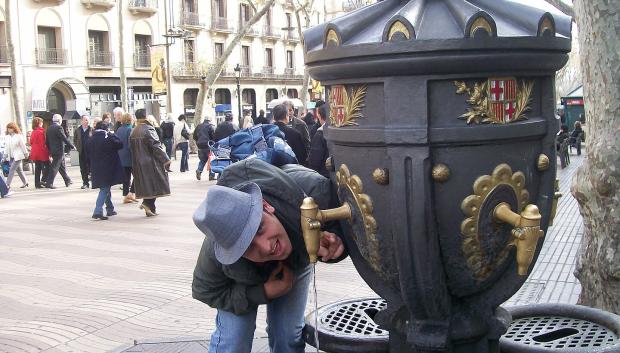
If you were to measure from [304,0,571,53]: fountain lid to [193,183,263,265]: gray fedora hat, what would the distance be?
600 millimetres

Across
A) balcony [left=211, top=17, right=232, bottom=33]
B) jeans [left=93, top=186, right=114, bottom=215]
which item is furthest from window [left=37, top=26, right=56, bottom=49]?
jeans [left=93, top=186, right=114, bottom=215]

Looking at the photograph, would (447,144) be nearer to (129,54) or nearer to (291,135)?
(291,135)

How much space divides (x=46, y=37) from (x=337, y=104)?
33.3 metres

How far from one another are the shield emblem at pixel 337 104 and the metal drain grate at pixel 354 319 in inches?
34.4

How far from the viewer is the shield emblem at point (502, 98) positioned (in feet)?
6.25

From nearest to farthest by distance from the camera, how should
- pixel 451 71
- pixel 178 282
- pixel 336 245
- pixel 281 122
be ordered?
pixel 451 71, pixel 336 245, pixel 178 282, pixel 281 122

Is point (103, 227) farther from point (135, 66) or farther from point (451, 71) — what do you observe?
point (135, 66)

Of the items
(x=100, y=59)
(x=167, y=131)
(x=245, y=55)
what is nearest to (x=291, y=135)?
(x=167, y=131)

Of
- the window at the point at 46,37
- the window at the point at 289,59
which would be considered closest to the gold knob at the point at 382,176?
the window at the point at 46,37

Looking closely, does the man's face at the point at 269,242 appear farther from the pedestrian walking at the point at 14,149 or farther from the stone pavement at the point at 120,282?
the pedestrian walking at the point at 14,149

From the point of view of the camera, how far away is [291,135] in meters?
9.66

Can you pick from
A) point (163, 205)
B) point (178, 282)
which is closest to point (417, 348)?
point (178, 282)

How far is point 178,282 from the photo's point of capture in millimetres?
6438

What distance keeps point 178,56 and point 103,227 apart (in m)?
31.7
